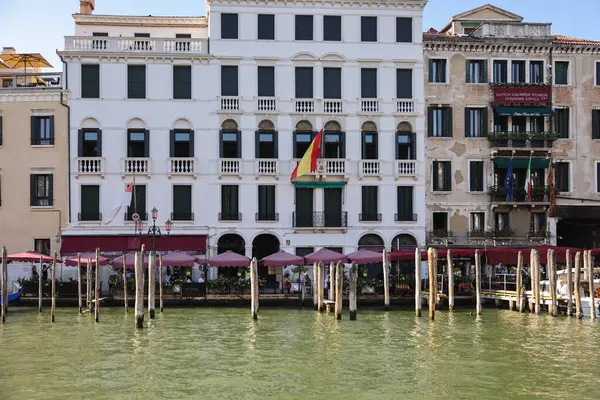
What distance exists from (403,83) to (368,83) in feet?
5.58

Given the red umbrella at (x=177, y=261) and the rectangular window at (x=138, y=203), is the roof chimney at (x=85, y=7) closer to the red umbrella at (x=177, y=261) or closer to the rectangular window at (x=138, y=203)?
the rectangular window at (x=138, y=203)

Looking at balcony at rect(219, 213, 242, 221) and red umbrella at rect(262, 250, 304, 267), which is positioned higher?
balcony at rect(219, 213, 242, 221)

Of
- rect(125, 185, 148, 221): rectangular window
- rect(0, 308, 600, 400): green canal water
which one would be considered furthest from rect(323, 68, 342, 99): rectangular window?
rect(0, 308, 600, 400): green canal water

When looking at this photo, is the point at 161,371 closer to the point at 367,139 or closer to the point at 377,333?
the point at 377,333

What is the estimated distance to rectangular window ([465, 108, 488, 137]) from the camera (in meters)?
43.7

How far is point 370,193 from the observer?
42938 millimetres

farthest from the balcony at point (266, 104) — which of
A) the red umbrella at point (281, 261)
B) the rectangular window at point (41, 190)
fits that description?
the rectangular window at point (41, 190)

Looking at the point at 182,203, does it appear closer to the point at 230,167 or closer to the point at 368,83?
the point at 230,167

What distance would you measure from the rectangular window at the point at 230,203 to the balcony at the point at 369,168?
5895mm

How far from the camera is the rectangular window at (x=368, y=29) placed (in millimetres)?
43438

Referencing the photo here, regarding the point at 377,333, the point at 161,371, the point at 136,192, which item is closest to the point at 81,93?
the point at 136,192

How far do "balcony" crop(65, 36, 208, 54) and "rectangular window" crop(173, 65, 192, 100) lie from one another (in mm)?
788

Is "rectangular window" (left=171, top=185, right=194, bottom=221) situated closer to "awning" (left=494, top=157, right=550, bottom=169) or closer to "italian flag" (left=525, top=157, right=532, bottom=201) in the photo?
"awning" (left=494, top=157, right=550, bottom=169)

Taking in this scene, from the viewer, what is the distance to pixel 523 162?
1704 inches
